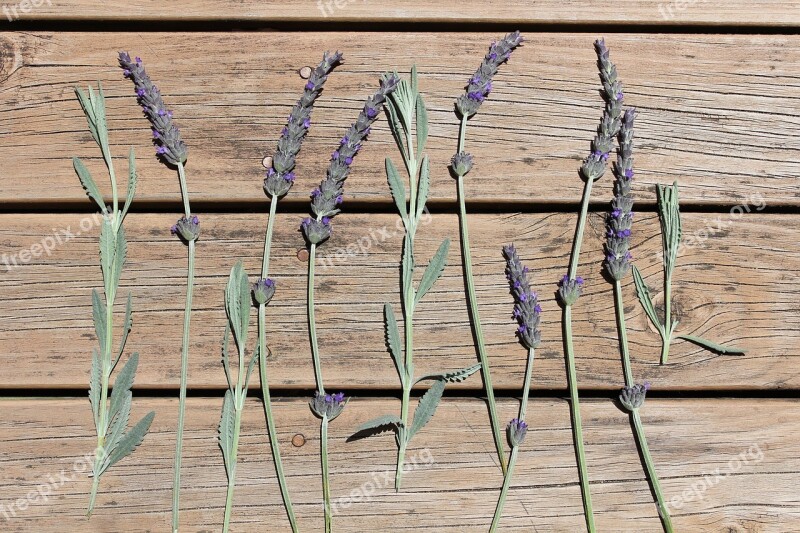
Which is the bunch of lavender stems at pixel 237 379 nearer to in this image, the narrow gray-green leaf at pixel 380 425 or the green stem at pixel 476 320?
the narrow gray-green leaf at pixel 380 425

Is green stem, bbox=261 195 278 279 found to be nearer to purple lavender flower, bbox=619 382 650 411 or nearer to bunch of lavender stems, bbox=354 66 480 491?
bunch of lavender stems, bbox=354 66 480 491

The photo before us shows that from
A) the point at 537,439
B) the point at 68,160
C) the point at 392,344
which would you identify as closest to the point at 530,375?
the point at 537,439

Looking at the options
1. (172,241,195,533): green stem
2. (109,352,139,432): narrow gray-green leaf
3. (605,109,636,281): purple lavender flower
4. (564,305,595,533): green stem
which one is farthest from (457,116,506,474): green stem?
(109,352,139,432): narrow gray-green leaf

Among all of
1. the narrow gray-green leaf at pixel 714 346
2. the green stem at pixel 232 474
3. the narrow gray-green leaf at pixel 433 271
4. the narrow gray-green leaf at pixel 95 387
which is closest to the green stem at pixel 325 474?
the green stem at pixel 232 474

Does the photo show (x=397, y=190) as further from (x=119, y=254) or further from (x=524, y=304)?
(x=119, y=254)

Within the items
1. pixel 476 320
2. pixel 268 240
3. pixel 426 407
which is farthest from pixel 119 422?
pixel 476 320

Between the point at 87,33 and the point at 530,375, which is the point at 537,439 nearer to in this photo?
the point at 530,375

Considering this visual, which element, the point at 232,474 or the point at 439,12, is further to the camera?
the point at 439,12
